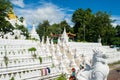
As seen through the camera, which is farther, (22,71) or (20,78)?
(22,71)

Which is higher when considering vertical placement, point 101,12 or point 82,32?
point 101,12

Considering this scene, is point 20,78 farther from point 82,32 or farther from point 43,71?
point 82,32

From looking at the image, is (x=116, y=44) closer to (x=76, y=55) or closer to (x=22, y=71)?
(x=76, y=55)

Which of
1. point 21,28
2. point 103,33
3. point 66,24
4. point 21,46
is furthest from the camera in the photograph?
point 66,24

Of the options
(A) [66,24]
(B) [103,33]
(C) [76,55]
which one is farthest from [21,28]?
(A) [66,24]

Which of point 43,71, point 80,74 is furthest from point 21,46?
point 80,74

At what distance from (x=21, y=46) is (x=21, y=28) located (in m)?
9.50

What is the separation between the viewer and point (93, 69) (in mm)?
6777

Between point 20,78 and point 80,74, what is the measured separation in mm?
6616

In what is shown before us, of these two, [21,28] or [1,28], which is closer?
[1,28]

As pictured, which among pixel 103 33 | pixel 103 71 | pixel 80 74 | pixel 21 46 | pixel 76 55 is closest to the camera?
pixel 103 71

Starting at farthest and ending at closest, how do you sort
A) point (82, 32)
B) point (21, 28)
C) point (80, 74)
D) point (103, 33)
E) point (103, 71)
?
point (82, 32) → point (103, 33) → point (21, 28) → point (80, 74) → point (103, 71)

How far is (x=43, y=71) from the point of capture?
48.5ft

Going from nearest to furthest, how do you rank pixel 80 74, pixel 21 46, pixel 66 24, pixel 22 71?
pixel 80 74, pixel 22 71, pixel 21 46, pixel 66 24
